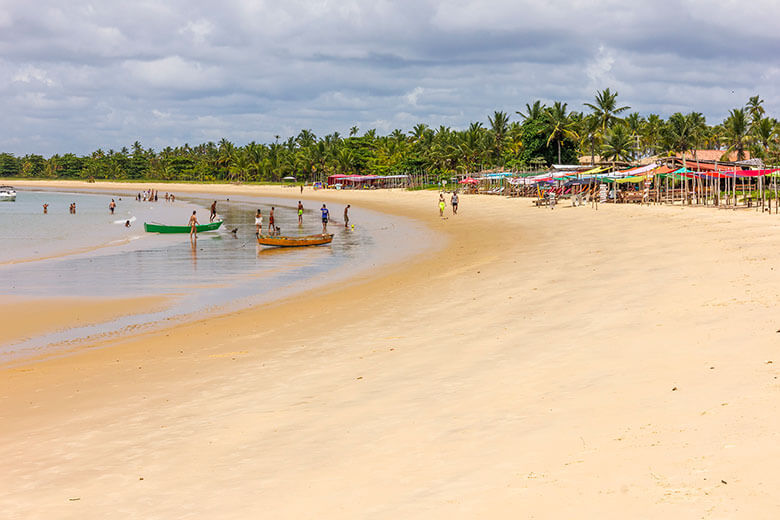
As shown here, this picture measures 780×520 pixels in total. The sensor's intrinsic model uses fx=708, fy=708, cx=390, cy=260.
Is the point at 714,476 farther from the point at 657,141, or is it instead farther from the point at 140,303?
the point at 657,141

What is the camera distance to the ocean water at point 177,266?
17.8 m

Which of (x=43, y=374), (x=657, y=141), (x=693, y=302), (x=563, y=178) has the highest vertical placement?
(x=657, y=141)

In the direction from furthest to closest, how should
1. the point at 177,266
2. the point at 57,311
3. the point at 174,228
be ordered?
the point at 174,228 < the point at 177,266 < the point at 57,311

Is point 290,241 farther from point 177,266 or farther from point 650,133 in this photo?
point 650,133

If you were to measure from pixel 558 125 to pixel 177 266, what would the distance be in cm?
7306

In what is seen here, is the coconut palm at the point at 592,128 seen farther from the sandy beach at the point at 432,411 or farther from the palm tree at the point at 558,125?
the sandy beach at the point at 432,411

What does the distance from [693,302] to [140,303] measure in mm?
13630

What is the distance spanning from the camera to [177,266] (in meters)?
27.5

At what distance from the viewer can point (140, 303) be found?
18859 millimetres

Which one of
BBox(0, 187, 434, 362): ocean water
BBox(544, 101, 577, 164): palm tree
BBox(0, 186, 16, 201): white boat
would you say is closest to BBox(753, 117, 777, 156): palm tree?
BBox(544, 101, 577, 164): palm tree

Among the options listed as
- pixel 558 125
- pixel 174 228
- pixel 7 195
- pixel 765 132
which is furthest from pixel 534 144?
pixel 7 195

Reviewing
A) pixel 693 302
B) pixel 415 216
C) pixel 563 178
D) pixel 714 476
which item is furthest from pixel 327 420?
pixel 563 178

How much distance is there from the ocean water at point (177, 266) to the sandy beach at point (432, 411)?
2359 millimetres

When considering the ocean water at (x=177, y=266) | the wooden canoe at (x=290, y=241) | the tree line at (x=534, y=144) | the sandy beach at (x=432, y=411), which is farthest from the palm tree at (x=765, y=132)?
the sandy beach at (x=432, y=411)
